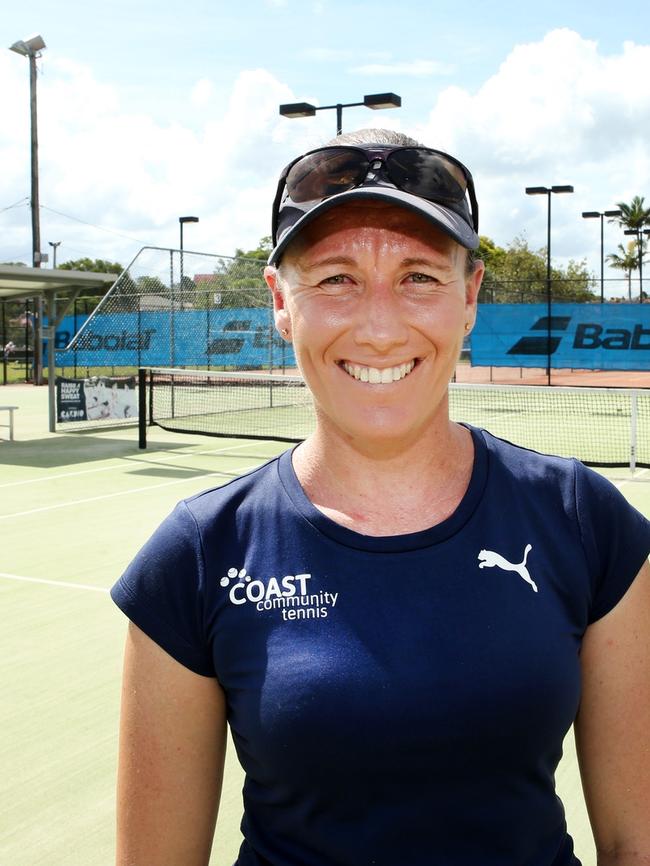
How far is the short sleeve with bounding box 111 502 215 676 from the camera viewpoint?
1663mm

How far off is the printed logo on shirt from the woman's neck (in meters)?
0.16

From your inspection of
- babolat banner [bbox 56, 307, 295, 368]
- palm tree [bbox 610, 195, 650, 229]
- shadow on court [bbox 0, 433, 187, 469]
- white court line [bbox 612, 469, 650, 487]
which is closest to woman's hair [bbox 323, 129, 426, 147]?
white court line [bbox 612, 469, 650, 487]

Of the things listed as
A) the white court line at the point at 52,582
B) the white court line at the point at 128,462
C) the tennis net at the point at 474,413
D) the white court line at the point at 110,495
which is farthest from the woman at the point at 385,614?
the white court line at the point at 128,462

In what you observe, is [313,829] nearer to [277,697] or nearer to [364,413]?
[277,697]

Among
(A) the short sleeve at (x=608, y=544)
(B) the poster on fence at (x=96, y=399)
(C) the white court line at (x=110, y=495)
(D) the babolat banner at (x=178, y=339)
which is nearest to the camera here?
(A) the short sleeve at (x=608, y=544)

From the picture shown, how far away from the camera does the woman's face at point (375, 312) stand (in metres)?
1.74

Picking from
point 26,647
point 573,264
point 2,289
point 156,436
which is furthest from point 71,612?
point 573,264

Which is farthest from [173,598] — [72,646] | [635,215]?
[635,215]

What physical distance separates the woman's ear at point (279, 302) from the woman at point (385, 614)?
16mm

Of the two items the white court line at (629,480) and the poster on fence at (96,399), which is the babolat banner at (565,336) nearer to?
the poster on fence at (96,399)

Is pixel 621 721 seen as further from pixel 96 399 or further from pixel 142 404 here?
pixel 96 399

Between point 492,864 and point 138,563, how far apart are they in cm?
82

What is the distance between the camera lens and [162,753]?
1.68m

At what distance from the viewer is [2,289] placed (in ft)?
68.3
